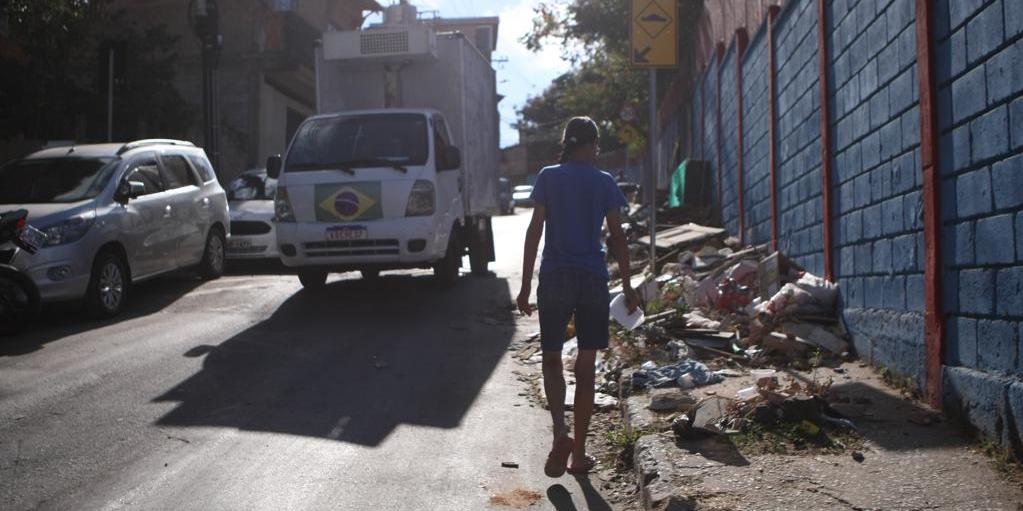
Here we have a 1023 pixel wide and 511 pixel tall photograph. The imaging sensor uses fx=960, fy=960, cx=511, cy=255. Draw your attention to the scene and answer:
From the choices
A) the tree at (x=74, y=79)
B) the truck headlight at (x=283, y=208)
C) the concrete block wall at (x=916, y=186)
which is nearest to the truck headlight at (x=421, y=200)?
the truck headlight at (x=283, y=208)

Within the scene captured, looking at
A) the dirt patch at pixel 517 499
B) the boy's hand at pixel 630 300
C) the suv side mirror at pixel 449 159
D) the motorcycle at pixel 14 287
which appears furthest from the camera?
the suv side mirror at pixel 449 159

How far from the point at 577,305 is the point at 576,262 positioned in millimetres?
224

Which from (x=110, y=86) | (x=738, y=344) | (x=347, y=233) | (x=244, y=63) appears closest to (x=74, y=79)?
(x=244, y=63)

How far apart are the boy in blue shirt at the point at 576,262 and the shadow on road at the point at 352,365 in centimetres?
131

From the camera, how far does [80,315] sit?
34.0 ft

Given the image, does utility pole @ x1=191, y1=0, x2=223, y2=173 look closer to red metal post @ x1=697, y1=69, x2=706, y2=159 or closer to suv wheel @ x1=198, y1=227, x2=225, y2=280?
suv wheel @ x1=198, y1=227, x2=225, y2=280

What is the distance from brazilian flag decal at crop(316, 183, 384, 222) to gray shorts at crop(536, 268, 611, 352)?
573cm

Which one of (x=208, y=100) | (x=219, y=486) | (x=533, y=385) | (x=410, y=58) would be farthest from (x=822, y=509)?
(x=208, y=100)

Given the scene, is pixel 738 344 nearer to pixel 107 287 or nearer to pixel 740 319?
pixel 740 319

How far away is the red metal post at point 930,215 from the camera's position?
518 centimetres

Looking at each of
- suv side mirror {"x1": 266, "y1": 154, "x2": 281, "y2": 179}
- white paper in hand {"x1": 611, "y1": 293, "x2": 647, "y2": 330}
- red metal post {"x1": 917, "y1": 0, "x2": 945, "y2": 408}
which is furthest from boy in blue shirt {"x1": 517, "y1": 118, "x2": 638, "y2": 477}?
suv side mirror {"x1": 266, "y1": 154, "x2": 281, "y2": 179}

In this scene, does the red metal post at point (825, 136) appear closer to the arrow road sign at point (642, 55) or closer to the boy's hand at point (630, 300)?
the boy's hand at point (630, 300)

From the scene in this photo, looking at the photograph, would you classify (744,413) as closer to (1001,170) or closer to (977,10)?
(1001,170)

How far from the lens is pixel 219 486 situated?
476cm
